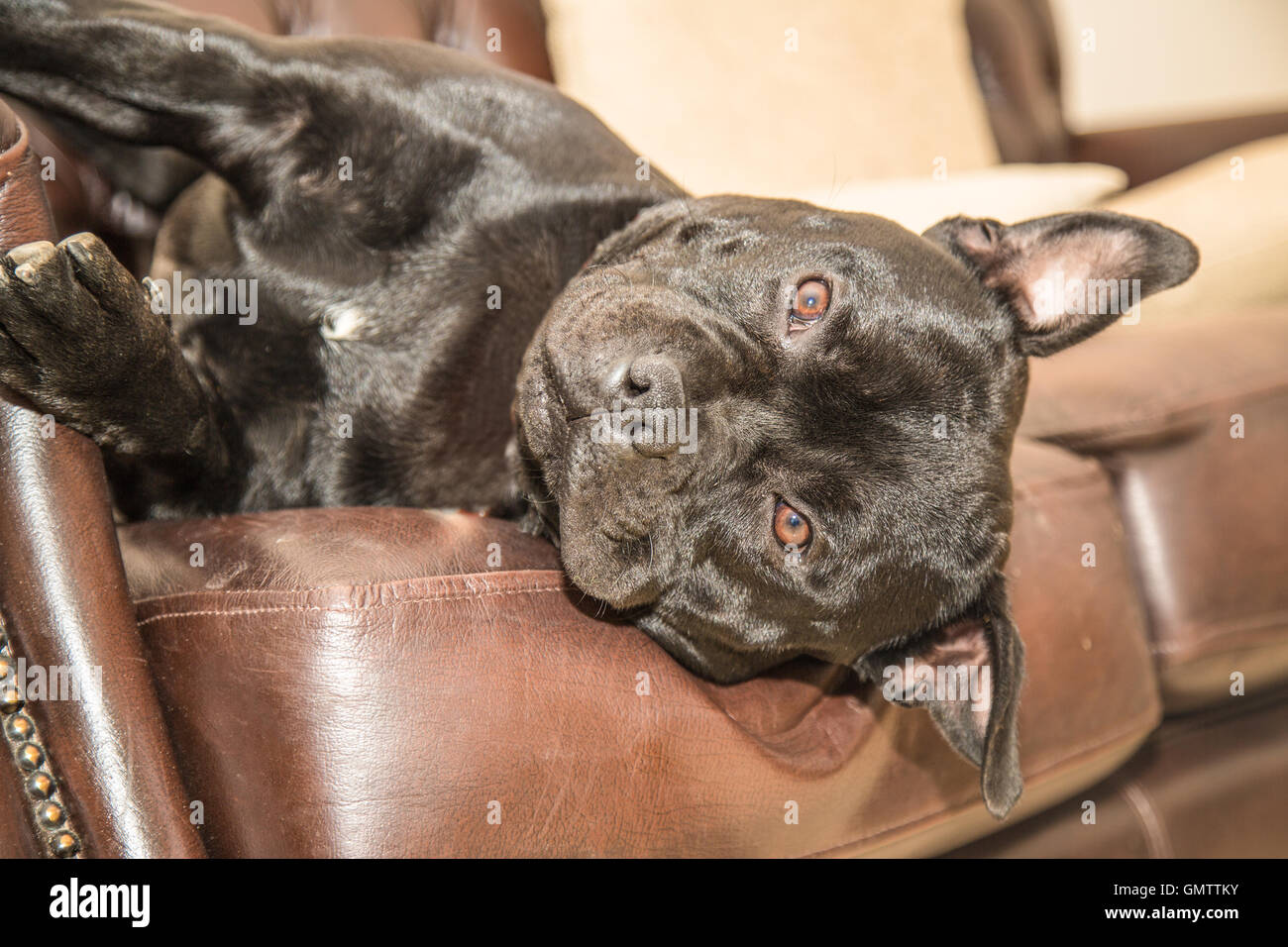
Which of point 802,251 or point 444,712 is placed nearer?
point 444,712

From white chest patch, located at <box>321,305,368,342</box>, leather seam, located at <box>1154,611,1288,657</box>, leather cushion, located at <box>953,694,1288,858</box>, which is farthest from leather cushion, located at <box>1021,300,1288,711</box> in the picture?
white chest patch, located at <box>321,305,368,342</box>

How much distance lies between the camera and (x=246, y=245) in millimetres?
2072

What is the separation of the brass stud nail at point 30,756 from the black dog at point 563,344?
0.46 metres

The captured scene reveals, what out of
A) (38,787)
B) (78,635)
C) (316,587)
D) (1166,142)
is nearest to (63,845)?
(38,787)

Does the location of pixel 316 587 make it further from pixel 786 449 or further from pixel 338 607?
pixel 786 449

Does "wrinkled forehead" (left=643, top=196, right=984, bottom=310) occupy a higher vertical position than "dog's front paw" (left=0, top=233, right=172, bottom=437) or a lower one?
higher

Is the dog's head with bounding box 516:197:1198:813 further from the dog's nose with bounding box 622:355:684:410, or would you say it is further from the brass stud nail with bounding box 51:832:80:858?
the brass stud nail with bounding box 51:832:80:858

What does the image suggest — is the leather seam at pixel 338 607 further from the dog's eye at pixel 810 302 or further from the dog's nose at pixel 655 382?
the dog's eye at pixel 810 302

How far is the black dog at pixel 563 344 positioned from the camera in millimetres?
1647

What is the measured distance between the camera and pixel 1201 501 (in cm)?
264

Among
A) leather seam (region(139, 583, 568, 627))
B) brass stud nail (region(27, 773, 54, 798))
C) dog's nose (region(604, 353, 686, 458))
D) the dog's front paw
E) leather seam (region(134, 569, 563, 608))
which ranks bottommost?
brass stud nail (region(27, 773, 54, 798))

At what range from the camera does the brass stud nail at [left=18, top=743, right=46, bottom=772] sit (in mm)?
1283

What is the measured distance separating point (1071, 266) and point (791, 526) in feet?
2.85

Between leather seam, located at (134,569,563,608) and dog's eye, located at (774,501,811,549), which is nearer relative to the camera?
leather seam, located at (134,569,563,608)
